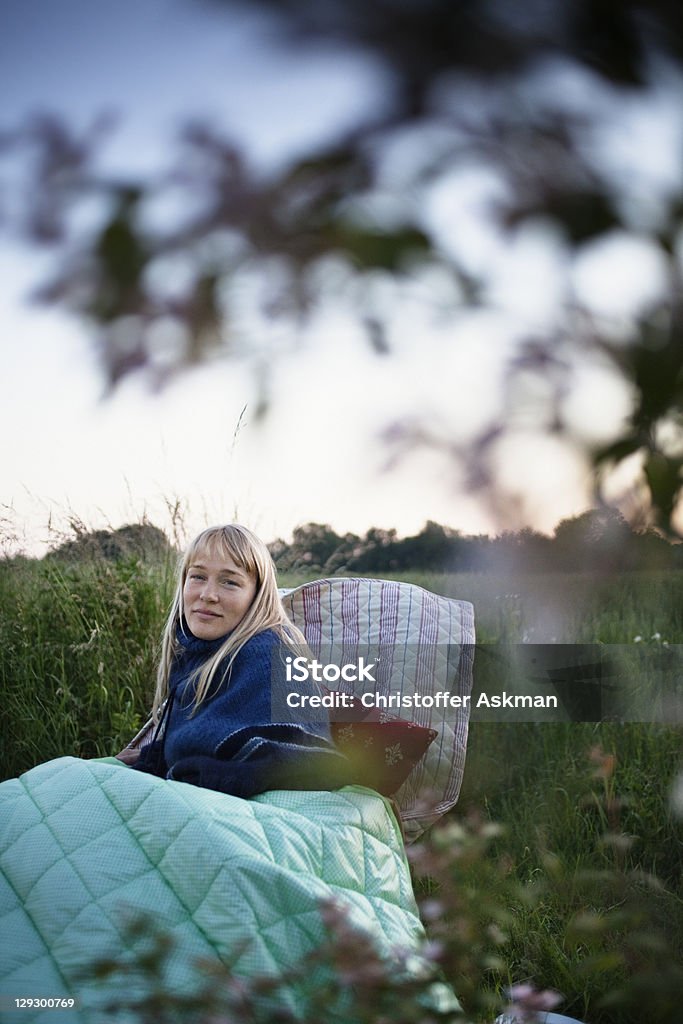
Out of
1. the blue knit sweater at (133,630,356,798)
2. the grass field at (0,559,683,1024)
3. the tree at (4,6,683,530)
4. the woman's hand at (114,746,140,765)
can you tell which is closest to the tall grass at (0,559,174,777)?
the grass field at (0,559,683,1024)

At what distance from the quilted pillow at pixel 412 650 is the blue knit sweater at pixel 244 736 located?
0.37 metres

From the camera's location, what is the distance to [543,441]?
1.61 feet

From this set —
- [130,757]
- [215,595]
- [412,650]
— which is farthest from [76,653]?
[412,650]

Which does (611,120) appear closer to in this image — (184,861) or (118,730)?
(184,861)

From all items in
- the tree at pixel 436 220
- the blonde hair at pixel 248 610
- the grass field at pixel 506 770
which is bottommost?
the grass field at pixel 506 770

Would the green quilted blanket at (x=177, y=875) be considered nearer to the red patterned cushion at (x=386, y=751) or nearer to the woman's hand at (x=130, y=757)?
the red patterned cushion at (x=386, y=751)

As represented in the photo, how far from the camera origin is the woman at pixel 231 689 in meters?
1.67

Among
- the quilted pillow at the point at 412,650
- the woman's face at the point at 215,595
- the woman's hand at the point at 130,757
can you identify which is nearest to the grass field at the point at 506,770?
the quilted pillow at the point at 412,650

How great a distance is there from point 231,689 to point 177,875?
494mm

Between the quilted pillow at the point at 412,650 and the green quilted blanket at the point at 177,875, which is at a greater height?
the quilted pillow at the point at 412,650

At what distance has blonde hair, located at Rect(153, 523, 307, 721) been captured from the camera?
188 centimetres

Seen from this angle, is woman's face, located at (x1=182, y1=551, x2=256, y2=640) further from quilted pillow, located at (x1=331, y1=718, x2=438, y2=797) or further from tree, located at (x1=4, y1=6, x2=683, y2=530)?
tree, located at (x1=4, y1=6, x2=683, y2=530)

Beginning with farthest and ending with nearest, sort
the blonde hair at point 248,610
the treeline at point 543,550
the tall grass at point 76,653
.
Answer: the tall grass at point 76,653
the blonde hair at point 248,610
the treeline at point 543,550

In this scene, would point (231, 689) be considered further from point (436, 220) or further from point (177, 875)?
point (436, 220)
